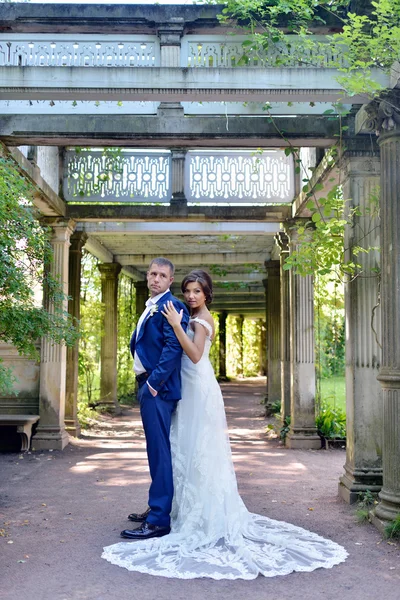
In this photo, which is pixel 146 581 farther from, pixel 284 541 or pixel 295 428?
pixel 295 428

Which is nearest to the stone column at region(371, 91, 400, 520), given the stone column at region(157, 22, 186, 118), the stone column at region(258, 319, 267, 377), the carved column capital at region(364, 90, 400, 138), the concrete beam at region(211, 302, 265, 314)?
the carved column capital at region(364, 90, 400, 138)

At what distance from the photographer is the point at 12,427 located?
958 cm

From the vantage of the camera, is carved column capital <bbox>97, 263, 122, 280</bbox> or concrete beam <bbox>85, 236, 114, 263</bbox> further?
carved column capital <bbox>97, 263, 122, 280</bbox>

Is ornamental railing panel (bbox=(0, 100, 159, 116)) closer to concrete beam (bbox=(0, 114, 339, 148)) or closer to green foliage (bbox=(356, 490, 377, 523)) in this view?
concrete beam (bbox=(0, 114, 339, 148))

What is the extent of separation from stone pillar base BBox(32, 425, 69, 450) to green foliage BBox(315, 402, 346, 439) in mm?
4022

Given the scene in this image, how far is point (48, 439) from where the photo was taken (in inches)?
380

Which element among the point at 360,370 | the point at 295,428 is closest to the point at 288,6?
the point at 360,370

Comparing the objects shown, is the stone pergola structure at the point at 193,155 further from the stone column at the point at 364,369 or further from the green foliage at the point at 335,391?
the green foliage at the point at 335,391

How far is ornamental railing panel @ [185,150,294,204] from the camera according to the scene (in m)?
9.61

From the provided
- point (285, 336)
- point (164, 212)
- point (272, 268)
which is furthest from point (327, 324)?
point (164, 212)

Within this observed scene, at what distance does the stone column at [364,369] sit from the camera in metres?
6.04

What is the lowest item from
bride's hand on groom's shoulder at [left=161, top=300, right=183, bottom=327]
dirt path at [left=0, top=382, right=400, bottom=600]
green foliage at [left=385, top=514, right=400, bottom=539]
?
dirt path at [left=0, top=382, right=400, bottom=600]

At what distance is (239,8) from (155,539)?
15.8ft

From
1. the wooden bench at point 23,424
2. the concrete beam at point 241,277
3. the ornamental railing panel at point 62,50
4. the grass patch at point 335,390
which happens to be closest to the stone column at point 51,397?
the wooden bench at point 23,424
